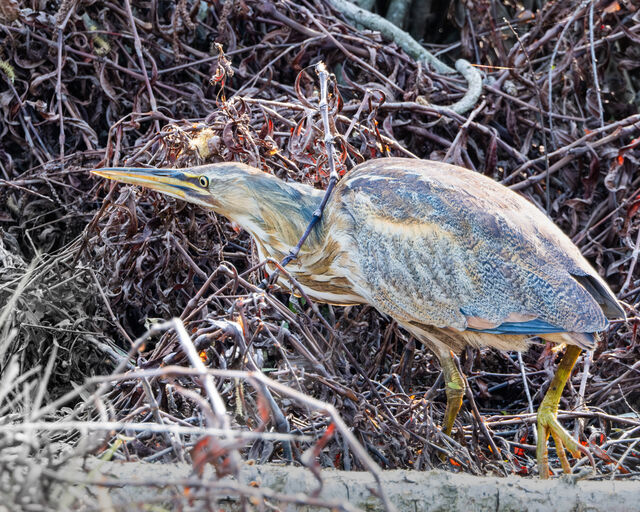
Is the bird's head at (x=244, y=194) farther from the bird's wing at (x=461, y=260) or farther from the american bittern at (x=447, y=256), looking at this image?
the bird's wing at (x=461, y=260)

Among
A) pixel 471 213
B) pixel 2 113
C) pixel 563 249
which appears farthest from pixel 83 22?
pixel 563 249

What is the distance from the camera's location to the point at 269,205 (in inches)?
110

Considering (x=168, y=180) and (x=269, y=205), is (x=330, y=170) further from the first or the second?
(x=168, y=180)

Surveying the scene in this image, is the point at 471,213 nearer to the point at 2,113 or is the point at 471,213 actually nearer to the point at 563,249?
the point at 563,249

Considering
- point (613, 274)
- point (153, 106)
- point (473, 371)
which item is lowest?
point (473, 371)

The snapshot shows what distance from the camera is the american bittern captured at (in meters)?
2.55

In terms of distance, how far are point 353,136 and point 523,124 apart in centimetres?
115

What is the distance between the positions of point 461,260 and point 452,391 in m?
0.44

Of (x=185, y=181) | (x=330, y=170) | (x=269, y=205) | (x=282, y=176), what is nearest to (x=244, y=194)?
(x=269, y=205)

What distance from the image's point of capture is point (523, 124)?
407 cm

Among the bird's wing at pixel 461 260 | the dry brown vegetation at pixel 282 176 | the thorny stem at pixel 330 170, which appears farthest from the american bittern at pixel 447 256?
the dry brown vegetation at pixel 282 176

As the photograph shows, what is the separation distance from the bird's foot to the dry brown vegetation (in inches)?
4.2

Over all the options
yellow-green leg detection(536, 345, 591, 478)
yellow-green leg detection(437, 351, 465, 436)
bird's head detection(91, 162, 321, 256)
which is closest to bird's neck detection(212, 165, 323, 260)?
bird's head detection(91, 162, 321, 256)

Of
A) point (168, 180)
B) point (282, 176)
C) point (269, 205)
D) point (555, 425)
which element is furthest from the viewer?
point (282, 176)
